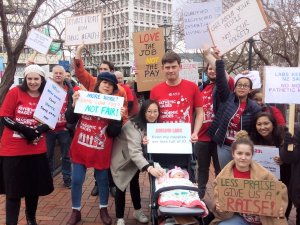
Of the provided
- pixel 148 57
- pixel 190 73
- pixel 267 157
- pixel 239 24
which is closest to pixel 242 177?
pixel 267 157

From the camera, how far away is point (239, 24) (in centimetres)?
459

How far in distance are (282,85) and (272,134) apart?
0.61 metres

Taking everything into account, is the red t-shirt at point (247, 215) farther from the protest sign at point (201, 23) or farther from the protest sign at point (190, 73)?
the protest sign at point (190, 73)

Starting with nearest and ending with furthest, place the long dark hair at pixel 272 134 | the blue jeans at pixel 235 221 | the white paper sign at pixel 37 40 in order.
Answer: the blue jeans at pixel 235 221 → the long dark hair at pixel 272 134 → the white paper sign at pixel 37 40

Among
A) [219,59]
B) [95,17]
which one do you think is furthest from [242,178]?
[95,17]

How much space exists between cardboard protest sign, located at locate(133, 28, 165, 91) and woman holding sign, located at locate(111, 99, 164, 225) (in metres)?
1.95

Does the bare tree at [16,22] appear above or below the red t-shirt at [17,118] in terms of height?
above

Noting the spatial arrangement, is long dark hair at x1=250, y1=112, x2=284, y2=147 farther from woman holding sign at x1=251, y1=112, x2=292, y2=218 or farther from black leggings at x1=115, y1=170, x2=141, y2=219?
black leggings at x1=115, y1=170, x2=141, y2=219

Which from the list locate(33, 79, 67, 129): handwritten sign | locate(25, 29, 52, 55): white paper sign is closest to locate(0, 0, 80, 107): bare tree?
locate(25, 29, 52, 55): white paper sign

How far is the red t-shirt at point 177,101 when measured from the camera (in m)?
4.04

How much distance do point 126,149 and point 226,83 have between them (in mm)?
1428

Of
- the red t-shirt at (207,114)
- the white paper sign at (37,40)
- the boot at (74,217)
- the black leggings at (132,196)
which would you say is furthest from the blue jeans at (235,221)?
the white paper sign at (37,40)

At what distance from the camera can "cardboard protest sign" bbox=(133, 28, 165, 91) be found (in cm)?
605

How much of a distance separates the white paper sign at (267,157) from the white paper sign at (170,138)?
76 cm
